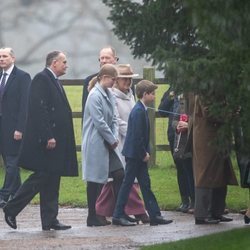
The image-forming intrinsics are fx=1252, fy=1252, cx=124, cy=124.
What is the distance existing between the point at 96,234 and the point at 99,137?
4.09 feet

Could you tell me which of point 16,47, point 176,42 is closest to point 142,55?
point 176,42

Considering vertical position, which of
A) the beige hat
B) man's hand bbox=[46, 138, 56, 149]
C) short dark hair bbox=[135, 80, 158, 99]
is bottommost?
man's hand bbox=[46, 138, 56, 149]

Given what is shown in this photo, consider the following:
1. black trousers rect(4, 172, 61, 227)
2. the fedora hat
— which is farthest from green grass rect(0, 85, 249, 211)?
black trousers rect(4, 172, 61, 227)

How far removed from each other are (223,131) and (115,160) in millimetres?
3521

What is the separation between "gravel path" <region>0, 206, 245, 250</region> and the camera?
12.3 meters

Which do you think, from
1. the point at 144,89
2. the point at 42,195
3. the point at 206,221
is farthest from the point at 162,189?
the point at 42,195

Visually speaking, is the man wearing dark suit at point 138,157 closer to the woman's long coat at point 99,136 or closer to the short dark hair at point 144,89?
the short dark hair at point 144,89

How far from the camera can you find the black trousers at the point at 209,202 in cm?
1357

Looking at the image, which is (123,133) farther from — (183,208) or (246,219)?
(246,219)

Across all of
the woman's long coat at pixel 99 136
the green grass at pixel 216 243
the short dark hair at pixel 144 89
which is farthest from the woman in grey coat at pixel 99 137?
the green grass at pixel 216 243

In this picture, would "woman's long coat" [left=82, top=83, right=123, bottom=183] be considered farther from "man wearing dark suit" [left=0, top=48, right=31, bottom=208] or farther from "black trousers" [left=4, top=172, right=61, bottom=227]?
"man wearing dark suit" [left=0, top=48, right=31, bottom=208]

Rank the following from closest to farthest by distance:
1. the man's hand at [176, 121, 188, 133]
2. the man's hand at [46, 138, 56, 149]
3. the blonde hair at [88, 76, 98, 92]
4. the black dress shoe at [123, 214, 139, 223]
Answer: the man's hand at [46, 138, 56, 149] → the black dress shoe at [123, 214, 139, 223] → the blonde hair at [88, 76, 98, 92] → the man's hand at [176, 121, 188, 133]

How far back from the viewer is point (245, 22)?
8.64 meters

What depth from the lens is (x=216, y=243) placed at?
11.5 metres
